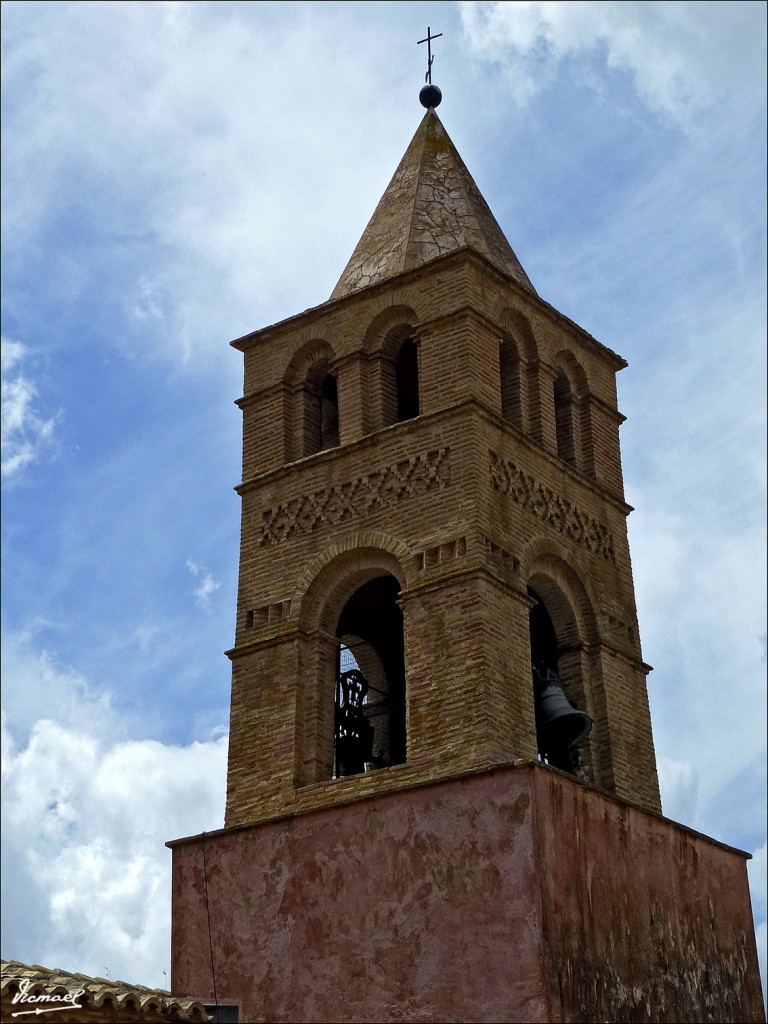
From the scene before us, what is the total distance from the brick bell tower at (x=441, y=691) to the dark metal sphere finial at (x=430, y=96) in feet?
2.64

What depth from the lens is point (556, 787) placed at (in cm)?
1230

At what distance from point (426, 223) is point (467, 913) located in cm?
751

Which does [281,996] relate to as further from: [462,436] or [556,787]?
[462,436]

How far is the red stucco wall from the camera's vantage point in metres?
11.8

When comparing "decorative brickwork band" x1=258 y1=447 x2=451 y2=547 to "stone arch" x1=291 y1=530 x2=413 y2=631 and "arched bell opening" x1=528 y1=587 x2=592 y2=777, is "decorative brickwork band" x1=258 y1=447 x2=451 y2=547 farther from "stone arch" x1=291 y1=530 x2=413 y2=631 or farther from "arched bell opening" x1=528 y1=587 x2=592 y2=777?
"arched bell opening" x1=528 y1=587 x2=592 y2=777

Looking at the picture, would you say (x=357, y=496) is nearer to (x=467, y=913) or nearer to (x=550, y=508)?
(x=550, y=508)

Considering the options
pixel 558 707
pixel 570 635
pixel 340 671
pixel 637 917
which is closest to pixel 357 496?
pixel 340 671

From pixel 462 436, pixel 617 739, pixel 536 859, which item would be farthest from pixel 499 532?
pixel 536 859

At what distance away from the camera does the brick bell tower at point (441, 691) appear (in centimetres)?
1212

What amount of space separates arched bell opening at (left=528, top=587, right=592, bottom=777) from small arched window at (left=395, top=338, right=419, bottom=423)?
2.60m

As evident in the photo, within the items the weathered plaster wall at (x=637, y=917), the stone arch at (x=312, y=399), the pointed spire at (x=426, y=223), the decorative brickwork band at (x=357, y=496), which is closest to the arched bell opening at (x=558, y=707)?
the weathered plaster wall at (x=637, y=917)

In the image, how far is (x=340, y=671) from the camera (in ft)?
49.0

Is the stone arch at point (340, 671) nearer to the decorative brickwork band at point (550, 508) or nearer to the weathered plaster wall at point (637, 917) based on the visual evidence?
the decorative brickwork band at point (550, 508)

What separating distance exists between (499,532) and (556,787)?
8.82 ft
